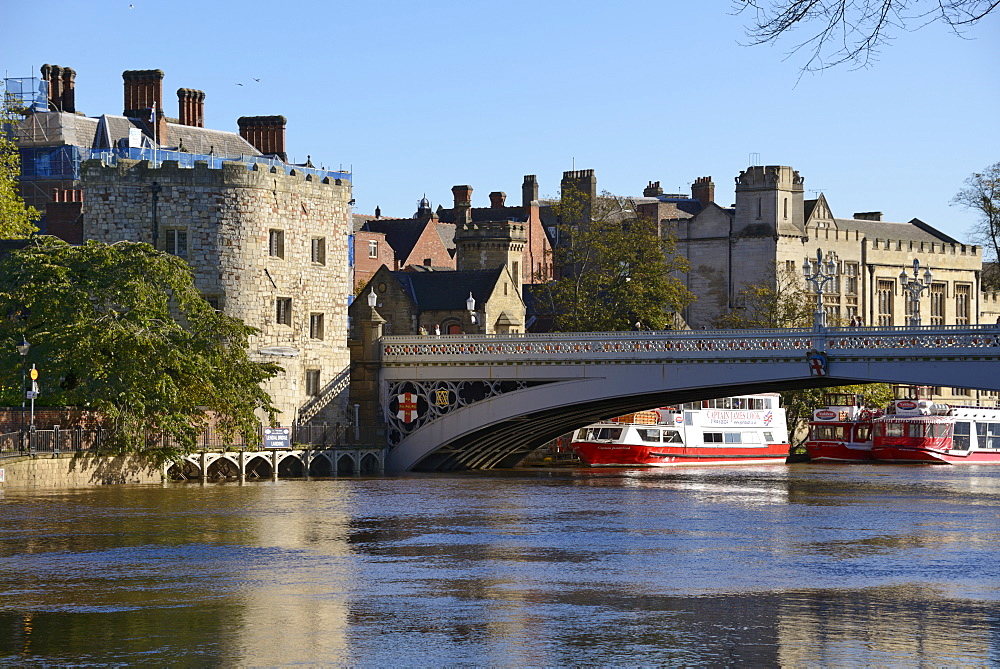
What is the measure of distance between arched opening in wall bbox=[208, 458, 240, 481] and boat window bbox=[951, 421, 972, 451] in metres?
43.3

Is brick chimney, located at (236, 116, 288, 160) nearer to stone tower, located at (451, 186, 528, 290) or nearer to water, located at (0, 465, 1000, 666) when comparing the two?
stone tower, located at (451, 186, 528, 290)

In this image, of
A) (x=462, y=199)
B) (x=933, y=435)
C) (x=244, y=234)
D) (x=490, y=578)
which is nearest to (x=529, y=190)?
(x=462, y=199)

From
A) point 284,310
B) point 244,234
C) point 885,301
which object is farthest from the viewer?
point 885,301

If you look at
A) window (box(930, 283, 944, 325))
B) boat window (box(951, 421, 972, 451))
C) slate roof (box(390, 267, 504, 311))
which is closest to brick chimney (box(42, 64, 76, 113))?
slate roof (box(390, 267, 504, 311))

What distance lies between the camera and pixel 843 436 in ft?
304

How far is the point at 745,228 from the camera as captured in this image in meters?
109

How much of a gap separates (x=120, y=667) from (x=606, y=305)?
7000cm

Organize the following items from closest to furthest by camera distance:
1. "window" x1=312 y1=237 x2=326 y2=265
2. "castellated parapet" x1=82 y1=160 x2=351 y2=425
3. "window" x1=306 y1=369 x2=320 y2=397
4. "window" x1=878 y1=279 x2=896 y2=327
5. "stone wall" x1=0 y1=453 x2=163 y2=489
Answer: "stone wall" x1=0 y1=453 x2=163 y2=489 → "castellated parapet" x1=82 y1=160 x2=351 y2=425 → "window" x1=306 y1=369 x2=320 y2=397 → "window" x1=312 y1=237 x2=326 y2=265 → "window" x1=878 y1=279 x2=896 y2=327

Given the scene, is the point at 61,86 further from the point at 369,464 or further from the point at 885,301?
the point at 885,301

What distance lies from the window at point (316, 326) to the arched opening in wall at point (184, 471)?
352 inches

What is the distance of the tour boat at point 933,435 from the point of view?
8931 centimetres

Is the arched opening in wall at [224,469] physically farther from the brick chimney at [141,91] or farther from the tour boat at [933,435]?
the tour boat at [933,435]

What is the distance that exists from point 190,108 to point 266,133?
4514 millimetres

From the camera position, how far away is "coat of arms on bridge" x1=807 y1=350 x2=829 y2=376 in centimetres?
5966
